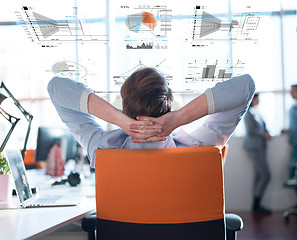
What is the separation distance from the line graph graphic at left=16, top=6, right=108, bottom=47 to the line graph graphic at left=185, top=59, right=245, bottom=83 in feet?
1.32

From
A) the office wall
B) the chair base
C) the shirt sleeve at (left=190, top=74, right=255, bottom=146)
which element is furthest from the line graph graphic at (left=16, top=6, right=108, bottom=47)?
the office wall

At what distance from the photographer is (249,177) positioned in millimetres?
4383

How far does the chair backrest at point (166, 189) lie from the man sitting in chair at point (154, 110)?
0.46 feet

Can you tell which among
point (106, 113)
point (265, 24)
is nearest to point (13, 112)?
point (106, 113)

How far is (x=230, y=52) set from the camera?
4.70 feet

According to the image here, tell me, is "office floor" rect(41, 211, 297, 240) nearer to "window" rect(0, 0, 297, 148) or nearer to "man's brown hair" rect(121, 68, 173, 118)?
"window" rect(0, 0, 297, 148)

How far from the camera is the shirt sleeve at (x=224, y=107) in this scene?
1063mm

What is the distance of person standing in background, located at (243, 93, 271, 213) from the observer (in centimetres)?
426

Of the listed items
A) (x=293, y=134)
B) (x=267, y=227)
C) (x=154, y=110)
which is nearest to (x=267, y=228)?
(x=267, y=227)

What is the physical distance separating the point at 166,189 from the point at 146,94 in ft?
0.99

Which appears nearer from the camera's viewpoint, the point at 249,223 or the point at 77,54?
the point at 77,54

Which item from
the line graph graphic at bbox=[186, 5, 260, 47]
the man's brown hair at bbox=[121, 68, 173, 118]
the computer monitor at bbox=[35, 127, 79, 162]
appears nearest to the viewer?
the man's brown hair at bbox=[121, 68, 173, 118]

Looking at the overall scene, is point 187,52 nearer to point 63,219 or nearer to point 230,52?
point 230,52

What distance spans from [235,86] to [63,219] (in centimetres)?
69
